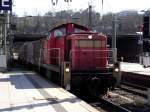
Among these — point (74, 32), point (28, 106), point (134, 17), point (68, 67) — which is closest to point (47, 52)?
point (74, 32)

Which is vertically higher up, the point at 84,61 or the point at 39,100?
the point at 84,61

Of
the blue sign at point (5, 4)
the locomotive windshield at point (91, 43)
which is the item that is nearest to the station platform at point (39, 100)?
the locomotive windshield at point (91, 43)

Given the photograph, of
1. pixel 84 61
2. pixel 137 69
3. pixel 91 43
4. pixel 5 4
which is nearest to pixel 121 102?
pixel 84 61

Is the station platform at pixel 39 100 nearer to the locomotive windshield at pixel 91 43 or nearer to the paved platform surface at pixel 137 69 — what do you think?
the locomotive windshield at pixel 91 43

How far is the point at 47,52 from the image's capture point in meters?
24.6

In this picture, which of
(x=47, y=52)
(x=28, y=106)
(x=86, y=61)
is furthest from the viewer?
(x=47, y=52)

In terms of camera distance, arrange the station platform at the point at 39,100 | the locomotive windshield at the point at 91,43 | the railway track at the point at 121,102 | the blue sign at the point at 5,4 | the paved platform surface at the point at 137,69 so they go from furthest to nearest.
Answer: the blue sign at the point at 5,4 < the paved platform surface at the point at 137,69 < the locomotive windshield at the point at 91,43 < the railway track at the point at 121,102 < the station platform at the point at 39,100

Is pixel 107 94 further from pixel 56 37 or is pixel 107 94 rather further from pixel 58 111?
pixel 58 111

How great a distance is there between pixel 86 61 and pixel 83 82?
1426 millimetres

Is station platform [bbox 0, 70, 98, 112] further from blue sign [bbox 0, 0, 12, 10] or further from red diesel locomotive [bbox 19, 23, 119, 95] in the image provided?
blue sign [bbox 0, 0, 12, 10]

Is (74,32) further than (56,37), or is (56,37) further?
(56,37)

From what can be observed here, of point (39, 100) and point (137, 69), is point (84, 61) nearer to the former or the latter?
point (39, 100)

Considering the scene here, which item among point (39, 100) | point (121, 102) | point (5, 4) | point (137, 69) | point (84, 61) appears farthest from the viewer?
point (137, 69)

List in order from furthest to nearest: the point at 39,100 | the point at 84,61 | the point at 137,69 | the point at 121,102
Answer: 1. the point at 137,69
2. the point at 84,61
3. the point at 121,102
4. the point at 39,100
